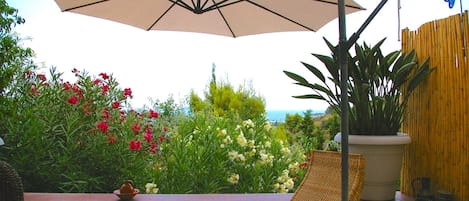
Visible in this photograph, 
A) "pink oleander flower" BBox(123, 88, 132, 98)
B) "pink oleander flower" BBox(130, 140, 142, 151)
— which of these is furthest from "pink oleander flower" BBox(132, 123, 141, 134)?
"pink oleander flower" BBox(123, 88, 132, 98)

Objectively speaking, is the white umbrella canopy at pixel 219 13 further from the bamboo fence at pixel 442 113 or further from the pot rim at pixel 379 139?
the pot rim at pixel 379 139

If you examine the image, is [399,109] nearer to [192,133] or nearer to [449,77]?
[449,77]

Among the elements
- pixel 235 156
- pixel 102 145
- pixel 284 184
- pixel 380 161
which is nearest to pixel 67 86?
pixel 102 145

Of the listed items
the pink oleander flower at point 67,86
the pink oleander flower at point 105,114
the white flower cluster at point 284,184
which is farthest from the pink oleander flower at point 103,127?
the white flower cluster at point 284,184

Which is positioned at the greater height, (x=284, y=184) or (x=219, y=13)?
(x=219, y=13)

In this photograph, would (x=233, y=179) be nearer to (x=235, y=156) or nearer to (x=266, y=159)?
(x=235, y=156)

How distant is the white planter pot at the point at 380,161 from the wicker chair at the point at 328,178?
0.64 ft

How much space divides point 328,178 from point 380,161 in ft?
1.53

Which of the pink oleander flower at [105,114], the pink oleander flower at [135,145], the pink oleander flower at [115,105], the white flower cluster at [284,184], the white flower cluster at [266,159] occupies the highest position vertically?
the pink oleander flower at [115,105]

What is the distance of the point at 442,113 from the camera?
2586mm

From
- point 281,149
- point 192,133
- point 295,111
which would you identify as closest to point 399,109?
point 281,149

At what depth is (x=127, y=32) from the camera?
5.09 metres

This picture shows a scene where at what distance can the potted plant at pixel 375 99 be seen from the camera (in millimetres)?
2645

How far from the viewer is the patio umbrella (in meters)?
2.81
